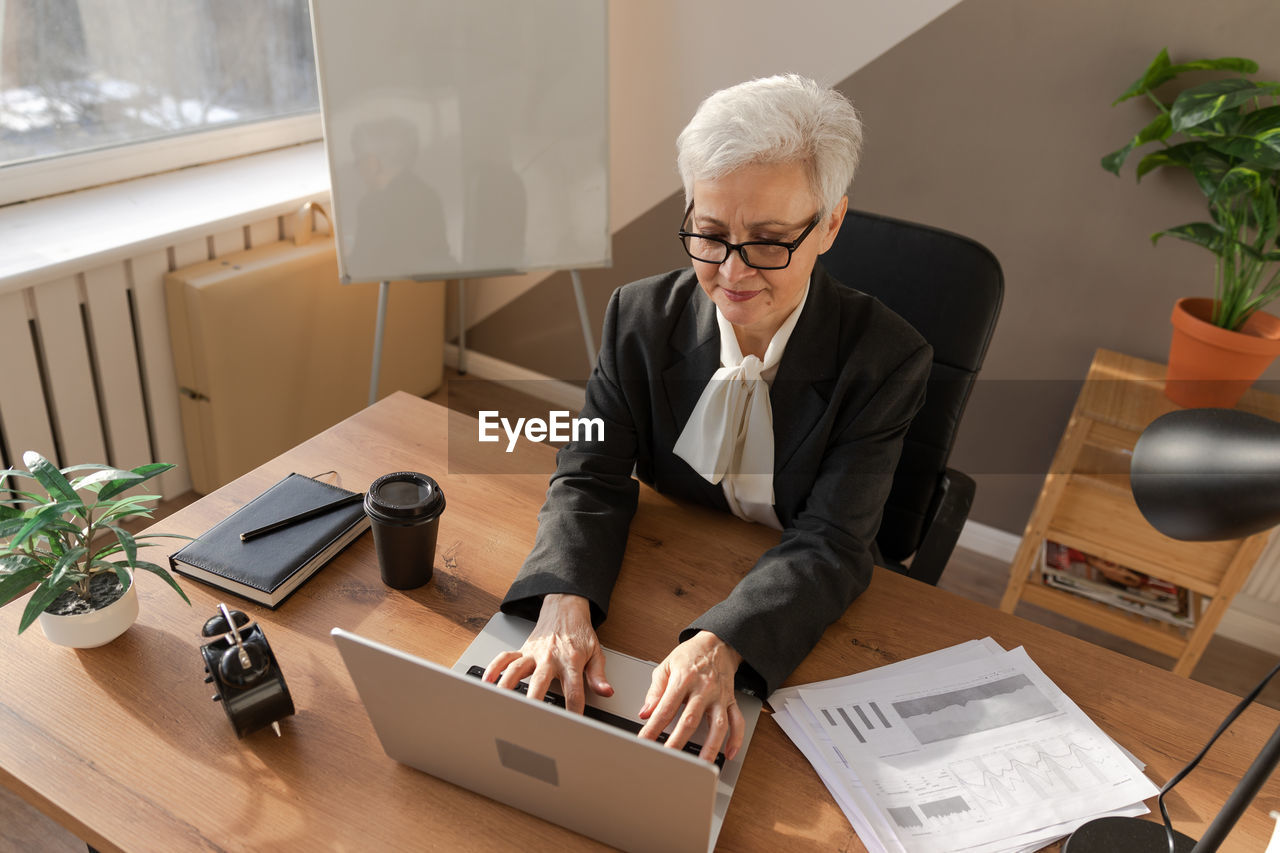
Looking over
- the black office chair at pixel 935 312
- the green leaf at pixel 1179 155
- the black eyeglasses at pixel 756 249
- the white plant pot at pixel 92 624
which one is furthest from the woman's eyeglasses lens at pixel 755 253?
the green leaf at pixel 1179 155

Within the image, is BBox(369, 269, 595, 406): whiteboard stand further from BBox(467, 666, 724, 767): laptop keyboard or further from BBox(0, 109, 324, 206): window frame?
BBox(467, 666, 724, 767): laptop keyboard

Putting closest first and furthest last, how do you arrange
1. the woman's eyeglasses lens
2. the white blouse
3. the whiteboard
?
the woman's eyeglasses lens < the white blouse < the whiteboard

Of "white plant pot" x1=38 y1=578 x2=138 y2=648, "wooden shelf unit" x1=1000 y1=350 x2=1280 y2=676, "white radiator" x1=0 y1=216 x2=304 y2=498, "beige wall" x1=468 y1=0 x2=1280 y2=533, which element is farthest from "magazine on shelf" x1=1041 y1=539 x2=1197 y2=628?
"white radiator" x1=0 y1=216 x2=304 y2=498

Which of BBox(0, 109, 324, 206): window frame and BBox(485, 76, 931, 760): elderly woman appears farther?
BBox(0, 109, 324, 206): window frame

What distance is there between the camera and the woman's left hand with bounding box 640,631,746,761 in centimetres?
92

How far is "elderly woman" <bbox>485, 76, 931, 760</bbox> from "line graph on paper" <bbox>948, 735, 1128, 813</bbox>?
0.74ft

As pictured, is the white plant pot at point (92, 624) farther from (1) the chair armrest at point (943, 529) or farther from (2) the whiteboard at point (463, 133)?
(2) the whiteboard at point (463, 133)

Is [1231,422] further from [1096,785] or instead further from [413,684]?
[413,684]

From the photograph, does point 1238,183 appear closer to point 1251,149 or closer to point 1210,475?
point 1251,149

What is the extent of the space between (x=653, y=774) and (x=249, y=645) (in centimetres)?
47

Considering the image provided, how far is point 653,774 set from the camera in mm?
707

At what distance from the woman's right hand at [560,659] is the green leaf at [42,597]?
46 centimetres

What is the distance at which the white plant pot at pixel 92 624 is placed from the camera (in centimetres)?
96

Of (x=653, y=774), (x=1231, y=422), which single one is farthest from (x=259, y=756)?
(x=1231, y=422)
